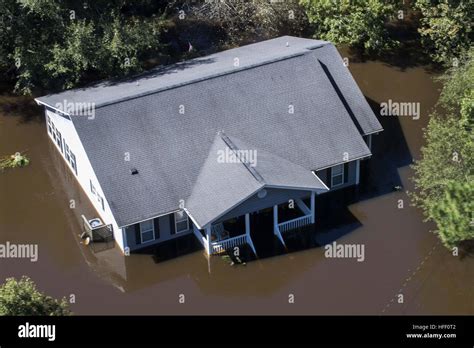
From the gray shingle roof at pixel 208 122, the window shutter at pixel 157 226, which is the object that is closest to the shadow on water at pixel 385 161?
the gray shingle roof at pixel 208 122

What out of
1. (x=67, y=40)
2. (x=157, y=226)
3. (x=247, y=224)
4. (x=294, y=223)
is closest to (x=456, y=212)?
(x=294, y=223)

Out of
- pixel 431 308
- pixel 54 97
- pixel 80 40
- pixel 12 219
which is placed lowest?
pixel 431 308

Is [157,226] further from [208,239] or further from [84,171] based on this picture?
[84,171]

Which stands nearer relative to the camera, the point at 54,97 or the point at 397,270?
the point at 397,270

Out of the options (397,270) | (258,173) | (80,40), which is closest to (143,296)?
(258,173)

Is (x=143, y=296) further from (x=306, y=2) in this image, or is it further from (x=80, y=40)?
(x=306, y=2)

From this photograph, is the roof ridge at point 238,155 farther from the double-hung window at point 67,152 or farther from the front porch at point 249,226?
the double-hung window at point 67,152
